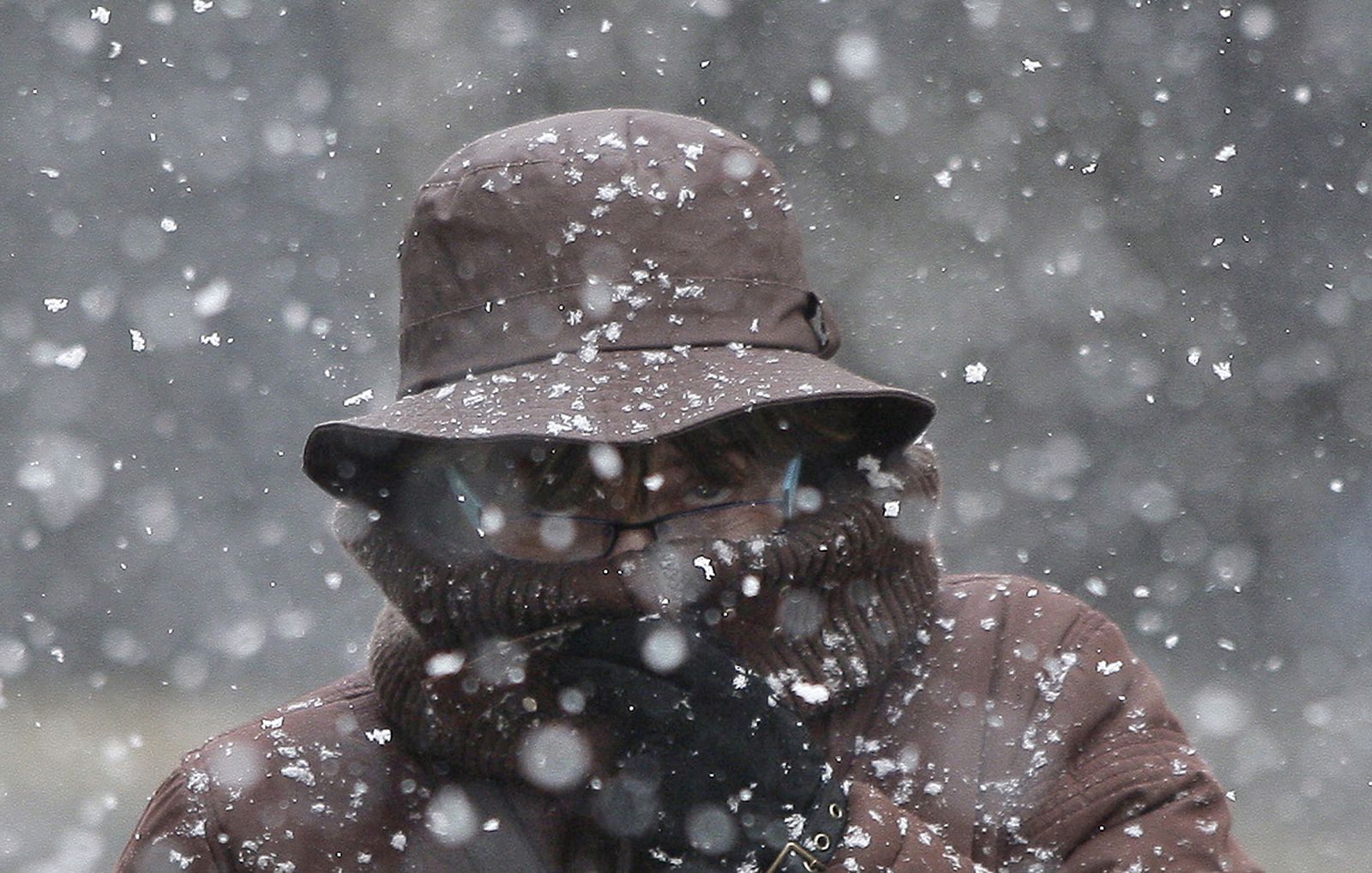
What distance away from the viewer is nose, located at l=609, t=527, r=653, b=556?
5.89 feet

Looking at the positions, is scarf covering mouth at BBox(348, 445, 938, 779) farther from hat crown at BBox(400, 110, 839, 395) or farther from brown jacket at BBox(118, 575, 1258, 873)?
hat crown at BBox(400, 110, 839, 395)

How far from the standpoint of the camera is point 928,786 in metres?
1.76

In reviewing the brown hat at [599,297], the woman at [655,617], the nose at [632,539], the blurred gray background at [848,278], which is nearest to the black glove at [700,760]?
the woman at [655,617]

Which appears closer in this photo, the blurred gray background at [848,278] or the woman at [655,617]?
the woman at [655,617]

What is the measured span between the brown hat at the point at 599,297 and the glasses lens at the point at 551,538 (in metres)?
0.15

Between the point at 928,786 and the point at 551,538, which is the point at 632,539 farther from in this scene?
the point at 928,786

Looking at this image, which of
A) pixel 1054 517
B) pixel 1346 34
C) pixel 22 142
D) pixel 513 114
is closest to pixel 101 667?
pixel 22 142

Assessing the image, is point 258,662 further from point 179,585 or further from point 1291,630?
point 1291,630

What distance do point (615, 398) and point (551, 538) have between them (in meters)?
0.18

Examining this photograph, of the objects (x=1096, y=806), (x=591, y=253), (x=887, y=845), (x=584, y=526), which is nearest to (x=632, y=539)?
(x=584, y=526)

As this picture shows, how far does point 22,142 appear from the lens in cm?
684

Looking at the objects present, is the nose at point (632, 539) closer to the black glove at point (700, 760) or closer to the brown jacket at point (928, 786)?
the black glove at point (700, 760)

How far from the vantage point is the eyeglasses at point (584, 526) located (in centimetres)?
180

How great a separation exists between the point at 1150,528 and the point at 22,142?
439 cm
